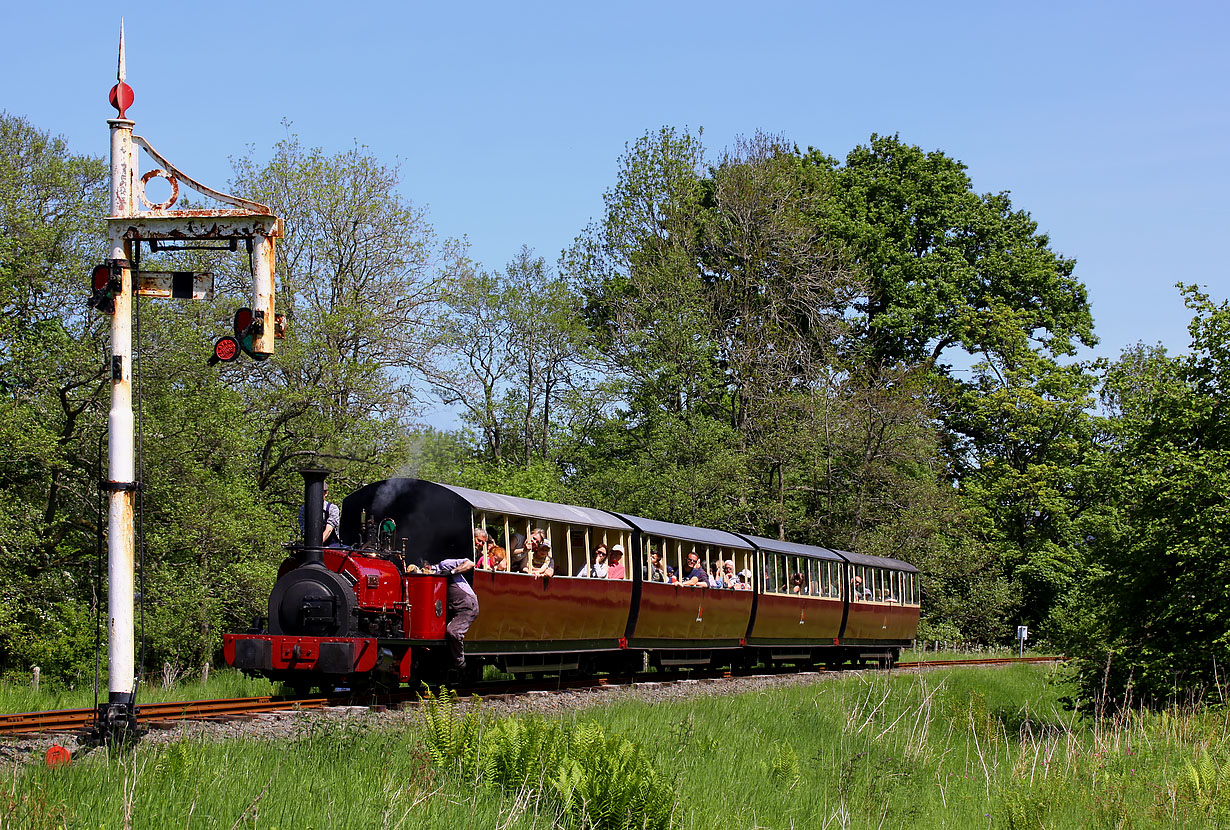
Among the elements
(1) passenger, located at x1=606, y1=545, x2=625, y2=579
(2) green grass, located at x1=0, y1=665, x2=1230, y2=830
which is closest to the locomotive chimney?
(2) green grass, located at x1=0, y1=665, x2=1230, y2=830

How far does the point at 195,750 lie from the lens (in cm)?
921

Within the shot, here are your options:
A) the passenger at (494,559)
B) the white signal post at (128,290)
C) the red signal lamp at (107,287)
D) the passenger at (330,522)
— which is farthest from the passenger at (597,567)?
the red signal lamp at (107,287)

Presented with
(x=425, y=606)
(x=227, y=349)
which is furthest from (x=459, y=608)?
(x=227, y=349)

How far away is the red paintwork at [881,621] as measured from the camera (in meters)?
29.4

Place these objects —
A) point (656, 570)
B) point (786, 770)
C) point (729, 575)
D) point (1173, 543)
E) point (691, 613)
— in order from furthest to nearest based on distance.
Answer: point (729, 575)
point (691, 613)
point (656, 570)
point (1173, 543)
point (786, 770)

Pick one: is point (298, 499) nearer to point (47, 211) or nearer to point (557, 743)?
point (47, 211)

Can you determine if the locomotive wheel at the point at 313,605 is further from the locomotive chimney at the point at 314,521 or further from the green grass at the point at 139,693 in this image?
the green grass at the point at 139,693

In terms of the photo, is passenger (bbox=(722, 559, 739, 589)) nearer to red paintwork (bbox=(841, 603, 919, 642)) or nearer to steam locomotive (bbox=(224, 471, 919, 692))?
steam locomotive (bbox=(224, 471, 919, 692))

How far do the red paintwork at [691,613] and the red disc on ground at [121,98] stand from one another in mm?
12255

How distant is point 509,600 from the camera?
16234mm

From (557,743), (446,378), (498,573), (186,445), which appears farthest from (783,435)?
(557,743)

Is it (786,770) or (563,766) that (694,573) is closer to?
(786,770)

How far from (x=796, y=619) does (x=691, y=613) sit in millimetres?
5335

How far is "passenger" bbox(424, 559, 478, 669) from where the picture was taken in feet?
49.2
